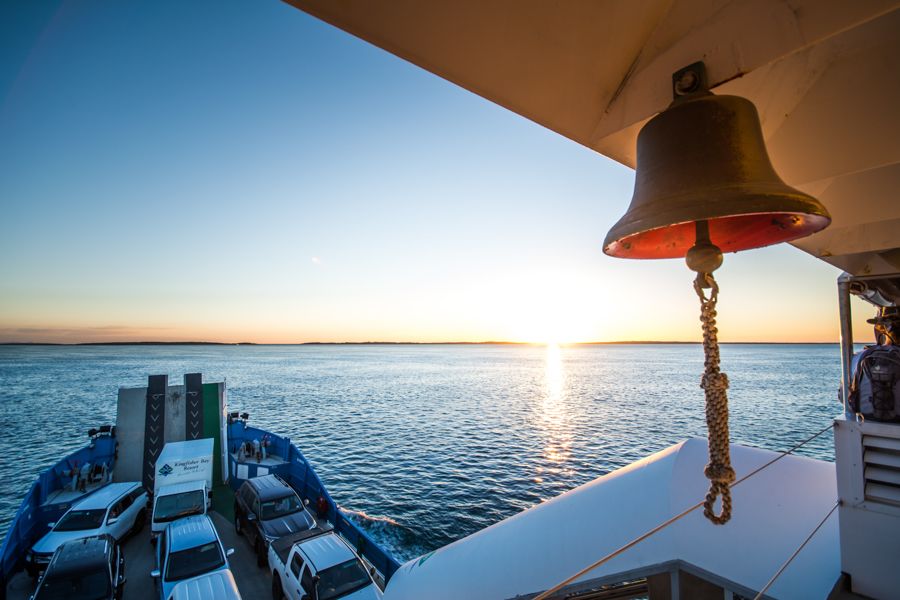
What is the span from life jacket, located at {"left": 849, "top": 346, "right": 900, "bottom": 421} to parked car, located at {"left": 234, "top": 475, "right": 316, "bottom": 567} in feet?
39.8

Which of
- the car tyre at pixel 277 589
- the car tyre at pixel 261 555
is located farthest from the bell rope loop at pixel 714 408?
the car tyre at pixel 261 555

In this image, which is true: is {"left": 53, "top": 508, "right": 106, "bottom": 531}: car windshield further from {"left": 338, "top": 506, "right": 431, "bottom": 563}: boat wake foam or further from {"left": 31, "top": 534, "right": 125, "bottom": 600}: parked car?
{"left": 338, "top": 506, "right": 431, "bottom": 563}: boat wake foam

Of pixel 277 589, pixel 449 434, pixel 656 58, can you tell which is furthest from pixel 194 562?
pixel 449 434

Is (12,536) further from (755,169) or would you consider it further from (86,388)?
(86,388)

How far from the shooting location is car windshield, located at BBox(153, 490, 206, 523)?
1199cm

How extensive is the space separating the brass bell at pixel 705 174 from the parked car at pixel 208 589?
385 inches

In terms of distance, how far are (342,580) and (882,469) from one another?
359 inches

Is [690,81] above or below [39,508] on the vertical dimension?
above

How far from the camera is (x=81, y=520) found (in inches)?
472

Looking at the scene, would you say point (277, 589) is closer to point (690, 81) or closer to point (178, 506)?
point (178, 506)

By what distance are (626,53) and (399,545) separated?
17.3 metres

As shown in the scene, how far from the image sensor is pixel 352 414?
135 feet


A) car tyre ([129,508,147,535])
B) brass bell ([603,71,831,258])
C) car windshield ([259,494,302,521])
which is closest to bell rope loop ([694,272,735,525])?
brass bell ([603,71,831,258])

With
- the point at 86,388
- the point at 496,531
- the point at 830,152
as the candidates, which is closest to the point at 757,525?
the point at 496,531
